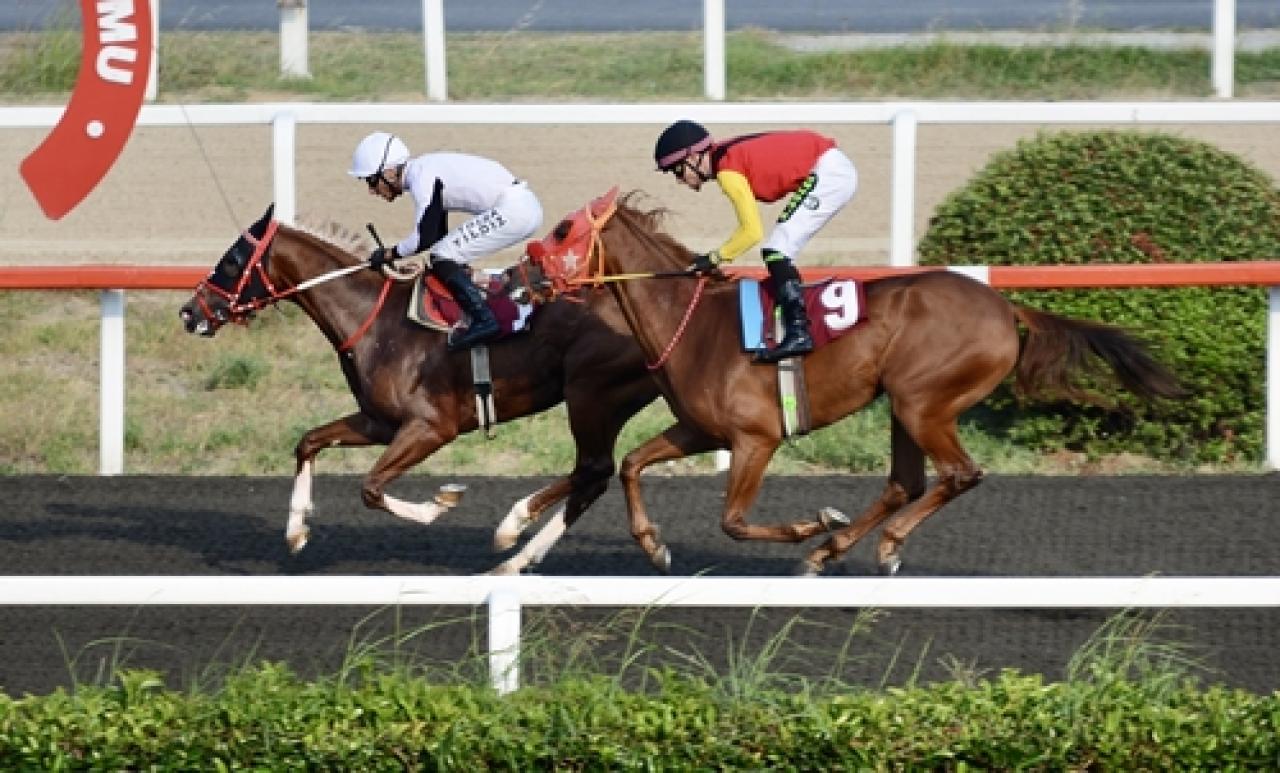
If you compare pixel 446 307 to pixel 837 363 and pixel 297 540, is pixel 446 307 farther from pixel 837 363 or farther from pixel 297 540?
pixel 837 363

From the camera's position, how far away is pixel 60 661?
648 centimetres

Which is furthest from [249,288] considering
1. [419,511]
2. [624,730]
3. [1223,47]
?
[1223,47]

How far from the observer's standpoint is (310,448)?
7953 mm

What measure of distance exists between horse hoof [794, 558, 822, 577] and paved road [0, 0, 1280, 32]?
9.96 m

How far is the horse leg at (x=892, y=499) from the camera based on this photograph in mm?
7410

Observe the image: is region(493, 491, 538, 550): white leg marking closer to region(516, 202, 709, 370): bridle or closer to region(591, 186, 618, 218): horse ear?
region(516, 202, 709, 370): bridle

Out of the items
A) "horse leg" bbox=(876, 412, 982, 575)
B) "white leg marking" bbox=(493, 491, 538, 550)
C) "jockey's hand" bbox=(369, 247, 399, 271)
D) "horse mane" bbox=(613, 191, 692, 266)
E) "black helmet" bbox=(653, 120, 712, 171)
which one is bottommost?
"white leg marking" bbox=(493, 491, 538, 550)

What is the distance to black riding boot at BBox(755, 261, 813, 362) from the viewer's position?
7.23 m

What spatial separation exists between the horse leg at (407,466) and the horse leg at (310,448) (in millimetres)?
169

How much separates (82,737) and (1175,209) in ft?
19.2

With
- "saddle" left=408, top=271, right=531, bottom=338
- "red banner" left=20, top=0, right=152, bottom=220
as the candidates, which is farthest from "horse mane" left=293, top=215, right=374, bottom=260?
"red banner" left=20, top=0, right=152, bottom=220

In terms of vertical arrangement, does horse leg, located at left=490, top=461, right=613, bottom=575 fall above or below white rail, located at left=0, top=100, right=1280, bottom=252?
below

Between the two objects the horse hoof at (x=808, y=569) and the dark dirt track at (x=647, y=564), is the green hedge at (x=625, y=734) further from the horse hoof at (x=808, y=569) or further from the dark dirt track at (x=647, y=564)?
the horse hoof at (x=808, y=569)

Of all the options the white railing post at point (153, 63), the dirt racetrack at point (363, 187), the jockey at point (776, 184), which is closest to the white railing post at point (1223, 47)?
the dirt racetrack at point (363, 187)
